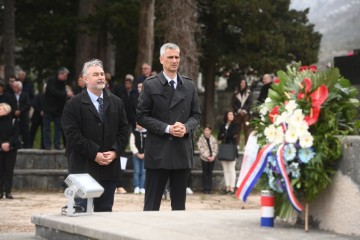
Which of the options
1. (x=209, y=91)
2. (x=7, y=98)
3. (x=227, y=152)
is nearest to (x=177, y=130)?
(x=7, y=98)

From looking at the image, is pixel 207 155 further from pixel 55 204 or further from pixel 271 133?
pixel 271 133

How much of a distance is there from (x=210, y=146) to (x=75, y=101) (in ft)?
32.5

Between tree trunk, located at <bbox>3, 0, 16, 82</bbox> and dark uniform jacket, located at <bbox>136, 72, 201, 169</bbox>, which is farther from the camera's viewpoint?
tree trunk, located at <bbox>3, 0, 16, 82</bbox>

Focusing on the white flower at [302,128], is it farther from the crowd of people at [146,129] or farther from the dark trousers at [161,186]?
the dark trousers at [161,186]

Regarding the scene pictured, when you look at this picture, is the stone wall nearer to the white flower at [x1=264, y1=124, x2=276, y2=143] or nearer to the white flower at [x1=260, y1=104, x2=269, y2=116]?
the white flower at [x1=264, y1=124, x2=276, y2=143]

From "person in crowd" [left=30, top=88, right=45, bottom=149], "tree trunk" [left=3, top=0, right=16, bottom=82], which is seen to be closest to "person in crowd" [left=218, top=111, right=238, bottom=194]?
"person in crowd" [left=30, top=88, right=45, bottom=149]

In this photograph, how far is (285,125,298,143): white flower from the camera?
7.48 m

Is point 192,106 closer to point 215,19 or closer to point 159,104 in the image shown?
point 159,104

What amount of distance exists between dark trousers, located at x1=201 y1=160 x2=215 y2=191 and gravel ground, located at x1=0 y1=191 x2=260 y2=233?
0.77 ft

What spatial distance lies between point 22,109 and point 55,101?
716 millimetres

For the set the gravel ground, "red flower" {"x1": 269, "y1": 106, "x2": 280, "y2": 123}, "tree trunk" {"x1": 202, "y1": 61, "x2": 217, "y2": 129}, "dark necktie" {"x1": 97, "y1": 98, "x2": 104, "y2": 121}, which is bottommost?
the gravel ground

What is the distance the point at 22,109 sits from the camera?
20250 mm

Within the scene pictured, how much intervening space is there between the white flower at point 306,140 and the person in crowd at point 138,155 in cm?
1112

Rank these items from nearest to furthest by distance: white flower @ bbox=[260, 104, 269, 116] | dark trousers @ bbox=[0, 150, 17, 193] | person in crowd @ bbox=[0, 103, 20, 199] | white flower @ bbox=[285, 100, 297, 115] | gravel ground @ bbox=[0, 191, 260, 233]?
white flower @ bbox=[285, 100, 297, 115], white flower @ bbox=[260, 104, 269, 116], gravel ground @ bbox=[0, 191, 260, 233], person in crowd @ bbox=[0, 103, 20, 199], dark trousers @ bbox=[0, 150, 17, 193]
